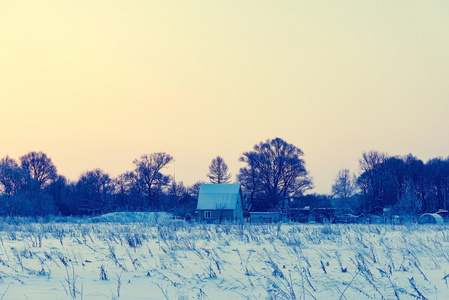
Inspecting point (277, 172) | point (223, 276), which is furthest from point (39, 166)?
point (223, 276)

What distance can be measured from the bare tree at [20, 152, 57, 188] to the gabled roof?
25.1 meters

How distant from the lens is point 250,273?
7484mm

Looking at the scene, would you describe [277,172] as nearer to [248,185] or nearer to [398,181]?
[248,185]

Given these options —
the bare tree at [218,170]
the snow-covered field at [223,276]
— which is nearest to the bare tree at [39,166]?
the bare tree at [218,170]

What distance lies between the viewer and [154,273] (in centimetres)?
757

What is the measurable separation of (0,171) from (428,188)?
2176 inches

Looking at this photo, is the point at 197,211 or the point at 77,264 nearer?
the point at 77,264

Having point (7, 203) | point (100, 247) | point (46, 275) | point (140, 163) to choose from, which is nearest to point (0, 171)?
point (7, 203)

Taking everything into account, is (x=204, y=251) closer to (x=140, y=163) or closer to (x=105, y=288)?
(x=105, y=288)

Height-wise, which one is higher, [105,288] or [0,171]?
[0,171]

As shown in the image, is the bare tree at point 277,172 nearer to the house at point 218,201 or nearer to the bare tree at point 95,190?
the house at point 218,201

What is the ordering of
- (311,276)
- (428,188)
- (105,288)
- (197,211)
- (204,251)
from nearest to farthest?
(105,288)
(311,276)
(204,251)
(197,211)
(428,188)

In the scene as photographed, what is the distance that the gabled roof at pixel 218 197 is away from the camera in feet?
170

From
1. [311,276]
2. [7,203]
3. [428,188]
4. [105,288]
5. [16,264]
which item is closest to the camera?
[105,288]
